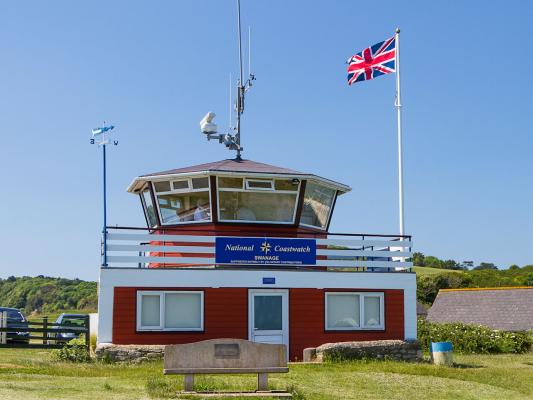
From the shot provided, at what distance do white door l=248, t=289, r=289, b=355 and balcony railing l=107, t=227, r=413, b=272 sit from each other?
82 cm

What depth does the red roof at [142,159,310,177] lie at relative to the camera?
891 inches

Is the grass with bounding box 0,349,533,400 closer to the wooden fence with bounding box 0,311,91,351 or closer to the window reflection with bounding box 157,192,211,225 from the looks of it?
the window reflection with bounding box 157,192,211,225

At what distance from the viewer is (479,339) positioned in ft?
94.8

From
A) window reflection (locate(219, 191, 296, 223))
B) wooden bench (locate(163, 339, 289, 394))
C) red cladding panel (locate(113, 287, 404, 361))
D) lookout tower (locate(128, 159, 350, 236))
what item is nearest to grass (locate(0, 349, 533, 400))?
wooden bench (locate(163, 339, 289, 394))

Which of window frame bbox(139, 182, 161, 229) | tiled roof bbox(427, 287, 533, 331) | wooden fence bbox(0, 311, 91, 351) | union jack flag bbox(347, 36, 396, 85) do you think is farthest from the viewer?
tiled roof bbox(427, 287, 533, 331)

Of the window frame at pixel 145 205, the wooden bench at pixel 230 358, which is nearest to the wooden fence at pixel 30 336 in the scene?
the window frame at pixel 145 205

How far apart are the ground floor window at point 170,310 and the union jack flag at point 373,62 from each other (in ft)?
37.8

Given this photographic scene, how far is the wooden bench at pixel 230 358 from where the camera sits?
1409 cm

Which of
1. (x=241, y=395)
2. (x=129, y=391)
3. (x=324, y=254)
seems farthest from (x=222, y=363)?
(x=324, y=254)

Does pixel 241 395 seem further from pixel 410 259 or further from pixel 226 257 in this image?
pixel 410 259

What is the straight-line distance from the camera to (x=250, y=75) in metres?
25.8

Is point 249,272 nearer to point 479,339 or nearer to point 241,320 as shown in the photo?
point 241,320

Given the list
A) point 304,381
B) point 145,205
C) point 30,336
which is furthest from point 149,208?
point 304,381

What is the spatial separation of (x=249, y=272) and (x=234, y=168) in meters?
3.24
